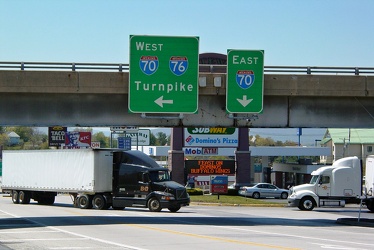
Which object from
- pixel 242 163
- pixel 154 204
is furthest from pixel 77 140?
pixel 154 204

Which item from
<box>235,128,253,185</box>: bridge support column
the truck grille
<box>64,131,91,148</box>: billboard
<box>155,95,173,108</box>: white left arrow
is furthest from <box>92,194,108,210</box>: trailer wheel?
<box>64,131,91,148</box>: billboard

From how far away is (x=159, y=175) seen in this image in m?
36.9

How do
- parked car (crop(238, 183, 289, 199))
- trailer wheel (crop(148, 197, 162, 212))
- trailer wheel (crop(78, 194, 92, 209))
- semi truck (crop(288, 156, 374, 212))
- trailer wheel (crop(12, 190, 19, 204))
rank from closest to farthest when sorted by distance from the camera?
trailer wheel (crop(148, 197, 162, 212))
trailer wheel (crop(78, 194, 92, 209))
semi truck (crop(288, 156, 374, 212))
trailer wheel (crop(12, 190, 19, 204))
parked car (crop(238, 183, 289, 199))

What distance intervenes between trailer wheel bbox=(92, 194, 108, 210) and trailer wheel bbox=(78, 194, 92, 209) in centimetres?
28

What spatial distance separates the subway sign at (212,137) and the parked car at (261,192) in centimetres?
641

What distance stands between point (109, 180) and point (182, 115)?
1056 centimetres

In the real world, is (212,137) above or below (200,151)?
above

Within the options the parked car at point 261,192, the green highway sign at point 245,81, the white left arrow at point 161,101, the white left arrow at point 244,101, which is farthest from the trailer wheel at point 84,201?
the parked car at point 261,192

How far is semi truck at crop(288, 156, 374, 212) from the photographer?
4184 centimetres

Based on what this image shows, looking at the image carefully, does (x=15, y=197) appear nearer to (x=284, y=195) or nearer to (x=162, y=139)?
(x=284, y=195)

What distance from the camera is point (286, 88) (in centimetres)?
2944

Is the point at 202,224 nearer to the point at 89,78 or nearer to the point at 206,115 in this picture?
the point at 206,115

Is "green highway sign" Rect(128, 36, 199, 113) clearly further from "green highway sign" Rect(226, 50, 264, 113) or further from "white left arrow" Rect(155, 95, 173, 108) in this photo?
"green highway sign" Rect(226, 50, 264, 113)

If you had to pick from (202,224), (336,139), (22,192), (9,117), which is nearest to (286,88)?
(202,224)
